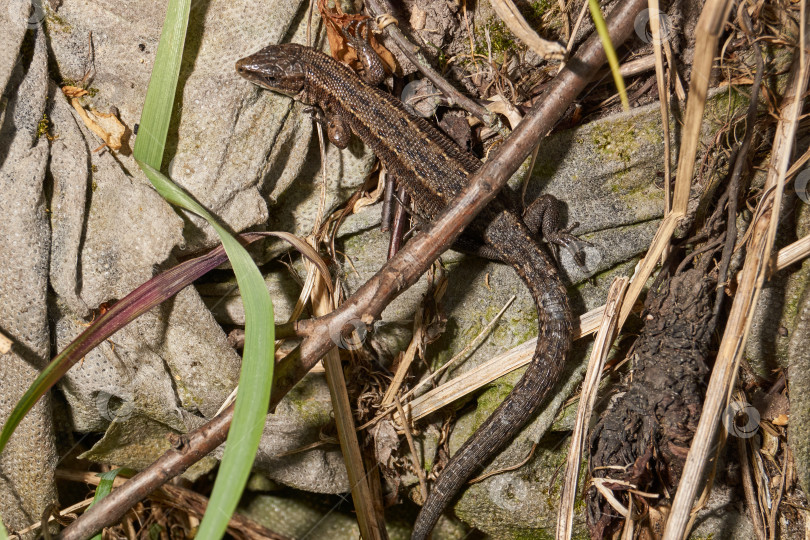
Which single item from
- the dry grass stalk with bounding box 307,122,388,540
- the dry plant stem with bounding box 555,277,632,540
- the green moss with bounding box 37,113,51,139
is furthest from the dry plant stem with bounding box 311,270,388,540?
the green moss with bounding box 37,113,51,139

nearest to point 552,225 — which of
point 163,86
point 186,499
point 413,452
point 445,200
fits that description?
point 445,200

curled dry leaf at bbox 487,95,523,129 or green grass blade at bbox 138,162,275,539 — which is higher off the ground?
curled dry leaf at bbox 487,95,523,129

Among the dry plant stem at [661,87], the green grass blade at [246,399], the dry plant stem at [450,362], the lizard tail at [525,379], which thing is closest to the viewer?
the green grass blade at [246,399]

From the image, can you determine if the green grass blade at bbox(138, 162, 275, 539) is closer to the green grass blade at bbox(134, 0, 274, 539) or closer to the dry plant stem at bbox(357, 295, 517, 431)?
the green grass blade at bbox(134, 0, 274, 539)

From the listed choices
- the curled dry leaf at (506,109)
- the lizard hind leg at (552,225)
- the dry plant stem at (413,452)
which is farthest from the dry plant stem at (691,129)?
the dry plant stem at (413,452)

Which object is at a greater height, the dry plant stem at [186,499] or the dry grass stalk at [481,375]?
the dry grass stalk at [481,375]

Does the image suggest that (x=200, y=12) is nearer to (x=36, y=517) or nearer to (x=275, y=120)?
(x=275, y=120)

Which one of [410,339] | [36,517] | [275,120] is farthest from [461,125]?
[36,517]

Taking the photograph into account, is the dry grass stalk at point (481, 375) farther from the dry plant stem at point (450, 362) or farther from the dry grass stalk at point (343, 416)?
the dry grass stalk at point (343, 416)
